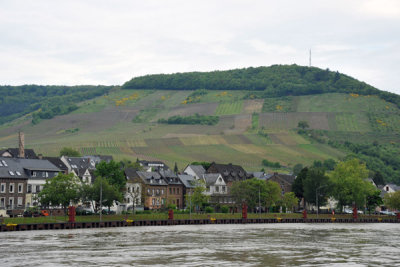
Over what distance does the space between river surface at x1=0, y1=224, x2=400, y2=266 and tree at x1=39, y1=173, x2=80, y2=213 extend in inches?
853

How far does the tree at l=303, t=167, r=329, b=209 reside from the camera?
172625mm

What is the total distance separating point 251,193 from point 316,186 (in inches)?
871

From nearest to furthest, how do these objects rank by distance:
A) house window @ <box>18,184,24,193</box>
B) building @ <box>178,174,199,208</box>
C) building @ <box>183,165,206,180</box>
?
1. house window @ <box>18,184,24,193</box>
2. building @ <box>178,174,199,208</box>
3. building @ <box>183,165,206,180</box>

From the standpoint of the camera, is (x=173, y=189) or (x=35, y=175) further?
(x=173, y=189)

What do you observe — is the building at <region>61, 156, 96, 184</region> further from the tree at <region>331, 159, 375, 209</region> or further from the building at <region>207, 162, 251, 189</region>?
the tree at <region>331, 159, 375, 209</region>

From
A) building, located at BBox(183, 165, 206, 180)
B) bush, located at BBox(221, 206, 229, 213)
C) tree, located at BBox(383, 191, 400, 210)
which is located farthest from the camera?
A: building, located at BBox(183, 165, 206, 180)

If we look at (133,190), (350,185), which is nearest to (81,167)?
(133,190)

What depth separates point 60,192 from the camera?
12469 cm

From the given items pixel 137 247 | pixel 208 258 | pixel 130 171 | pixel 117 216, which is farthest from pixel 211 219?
pixel 208 258

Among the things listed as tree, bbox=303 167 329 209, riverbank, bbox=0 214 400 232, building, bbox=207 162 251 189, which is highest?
building, bbox=207 162 251 189

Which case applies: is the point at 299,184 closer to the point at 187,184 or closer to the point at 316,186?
the point at 316,186

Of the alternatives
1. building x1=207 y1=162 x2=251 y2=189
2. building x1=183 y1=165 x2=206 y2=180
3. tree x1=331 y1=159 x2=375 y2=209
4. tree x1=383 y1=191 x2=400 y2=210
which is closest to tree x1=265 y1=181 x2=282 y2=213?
tree x1=331 y1=159 x2=375 y2=209

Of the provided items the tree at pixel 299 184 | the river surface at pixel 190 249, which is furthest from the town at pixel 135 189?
the river surface at pixel 190 249

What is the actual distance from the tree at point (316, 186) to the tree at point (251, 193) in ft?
58.2
